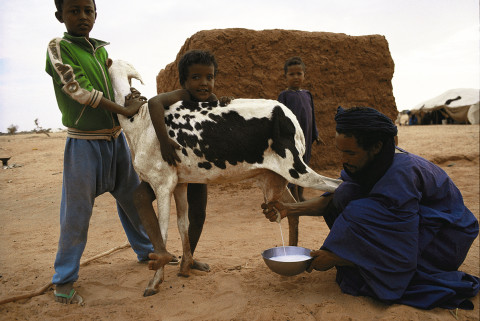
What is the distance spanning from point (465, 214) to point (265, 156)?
1.41 m

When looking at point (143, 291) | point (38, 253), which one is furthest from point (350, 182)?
point (38, 253)

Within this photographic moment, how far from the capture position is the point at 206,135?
248cm

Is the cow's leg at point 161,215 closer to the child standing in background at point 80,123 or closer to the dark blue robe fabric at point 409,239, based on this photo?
the child standing in background at point 80,123

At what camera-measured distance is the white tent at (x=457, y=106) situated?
19891 millimetres

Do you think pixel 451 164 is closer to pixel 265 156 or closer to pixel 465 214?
pixel 465 214

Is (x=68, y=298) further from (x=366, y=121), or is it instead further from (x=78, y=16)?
(x=366, y=121)

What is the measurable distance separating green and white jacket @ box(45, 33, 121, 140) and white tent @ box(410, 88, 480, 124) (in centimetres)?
2245

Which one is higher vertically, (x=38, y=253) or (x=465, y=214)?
(x=465, y=214)

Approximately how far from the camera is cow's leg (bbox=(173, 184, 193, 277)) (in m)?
2.78

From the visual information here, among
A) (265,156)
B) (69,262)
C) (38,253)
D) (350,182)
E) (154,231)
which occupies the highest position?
(265,156)

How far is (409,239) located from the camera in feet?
6.86

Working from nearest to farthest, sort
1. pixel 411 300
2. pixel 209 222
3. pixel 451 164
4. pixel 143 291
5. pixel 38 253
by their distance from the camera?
1. pixel 411 300
2. pixel 143 291
3. pixel 38 253
4. pixel 209 222
5. pixel 451 164

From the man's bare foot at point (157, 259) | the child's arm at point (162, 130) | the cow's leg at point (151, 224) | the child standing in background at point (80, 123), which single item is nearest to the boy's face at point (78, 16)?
the child standing in background at point (80, 123)

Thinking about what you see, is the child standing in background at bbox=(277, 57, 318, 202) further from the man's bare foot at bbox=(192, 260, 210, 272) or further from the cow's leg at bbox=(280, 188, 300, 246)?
the man's bare foot at bbox=(192, 260, 210, 272)
